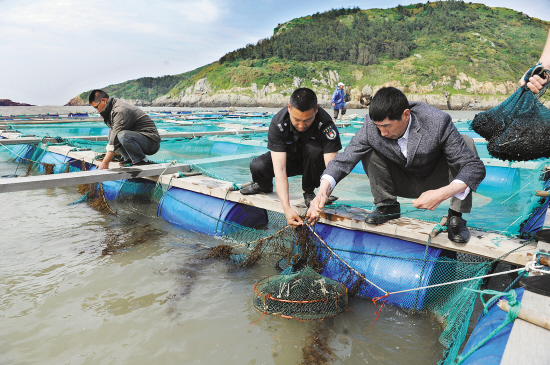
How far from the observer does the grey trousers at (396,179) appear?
8.07ft

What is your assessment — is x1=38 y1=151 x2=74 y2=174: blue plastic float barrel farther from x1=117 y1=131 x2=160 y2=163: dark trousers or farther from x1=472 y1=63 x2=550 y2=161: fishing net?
x1=472 y1=63 x2=550 y2=161: fishing net

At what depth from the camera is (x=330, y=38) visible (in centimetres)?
9319

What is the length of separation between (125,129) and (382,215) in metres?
3.78

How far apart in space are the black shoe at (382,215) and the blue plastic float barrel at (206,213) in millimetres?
1532

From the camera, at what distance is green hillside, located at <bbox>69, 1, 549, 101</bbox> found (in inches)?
2692

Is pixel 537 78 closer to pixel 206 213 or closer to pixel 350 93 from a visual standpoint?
pixel 206 213

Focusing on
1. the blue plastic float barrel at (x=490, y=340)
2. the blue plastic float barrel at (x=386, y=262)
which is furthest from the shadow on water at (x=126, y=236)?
the blue plastic float barrel at (x=490, y=340)

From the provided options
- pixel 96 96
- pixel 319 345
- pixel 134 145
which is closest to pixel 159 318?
pixel 319 345

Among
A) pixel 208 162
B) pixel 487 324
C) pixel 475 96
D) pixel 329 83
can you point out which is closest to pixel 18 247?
pixel 208 162

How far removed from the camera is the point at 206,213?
3.85 metres

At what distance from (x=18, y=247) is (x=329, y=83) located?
253ft

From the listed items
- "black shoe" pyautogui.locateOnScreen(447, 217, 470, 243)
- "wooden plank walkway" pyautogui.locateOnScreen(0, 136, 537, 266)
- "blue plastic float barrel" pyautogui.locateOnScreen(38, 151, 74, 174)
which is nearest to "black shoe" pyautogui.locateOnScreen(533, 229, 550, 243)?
"wooden plank walkway" pyautogui.locateOnScreen(0, 136, 537, 266)

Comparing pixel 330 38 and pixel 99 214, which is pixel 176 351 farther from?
pixel 330 38

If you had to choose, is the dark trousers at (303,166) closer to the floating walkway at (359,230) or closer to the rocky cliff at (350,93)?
the floating walkway at (359,230)
